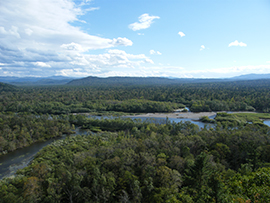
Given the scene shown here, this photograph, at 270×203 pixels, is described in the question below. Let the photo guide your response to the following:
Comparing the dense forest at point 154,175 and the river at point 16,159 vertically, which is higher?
the dense forest at point 154,175

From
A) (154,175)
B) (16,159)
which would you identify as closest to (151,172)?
(154,175)

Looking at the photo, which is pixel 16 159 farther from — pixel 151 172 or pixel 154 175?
pixel 154 175

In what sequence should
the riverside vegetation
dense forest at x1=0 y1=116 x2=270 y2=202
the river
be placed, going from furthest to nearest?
1. the river
2. dense forest at x1=0 y1=116 x2=270 y2=202
3. the riverside vegetation

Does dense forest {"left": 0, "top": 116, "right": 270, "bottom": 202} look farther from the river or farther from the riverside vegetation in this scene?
the river

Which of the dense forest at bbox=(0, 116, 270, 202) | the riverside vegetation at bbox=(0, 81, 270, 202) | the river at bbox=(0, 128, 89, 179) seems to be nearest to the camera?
the riverside vegetation at bbox=(0, 81, 270, 202)

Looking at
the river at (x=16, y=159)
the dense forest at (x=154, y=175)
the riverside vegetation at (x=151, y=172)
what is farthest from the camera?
the river at (x=16, y=159)

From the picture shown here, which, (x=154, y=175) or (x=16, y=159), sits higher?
(x=154, y=175)

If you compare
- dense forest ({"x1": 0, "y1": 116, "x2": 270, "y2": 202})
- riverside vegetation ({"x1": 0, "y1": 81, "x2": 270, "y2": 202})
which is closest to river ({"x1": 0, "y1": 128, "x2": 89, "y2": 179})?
riverside vegetation ({"x1": 0, "y1": 81, "x2": 270, "y2": 202})

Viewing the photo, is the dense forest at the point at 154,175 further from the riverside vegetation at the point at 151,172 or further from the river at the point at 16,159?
the river at the point at 16,159

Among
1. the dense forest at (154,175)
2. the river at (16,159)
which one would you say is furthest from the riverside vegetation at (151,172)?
the river at (16,159)

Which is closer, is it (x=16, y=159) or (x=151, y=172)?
(x=151, y=172)

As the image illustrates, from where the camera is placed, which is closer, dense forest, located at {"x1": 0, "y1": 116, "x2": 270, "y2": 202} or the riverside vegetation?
the riverside vegetation
